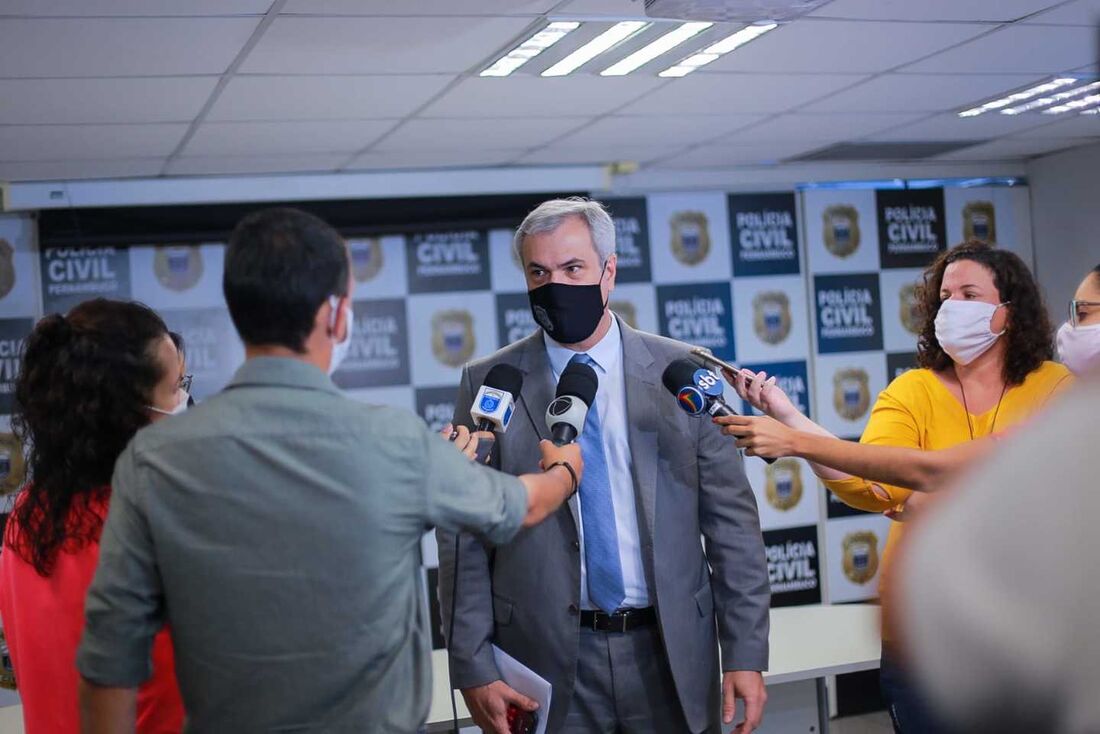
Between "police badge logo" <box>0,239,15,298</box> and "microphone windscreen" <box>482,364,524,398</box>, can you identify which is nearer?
"microphone windscreen" <box>482,364,524,398</box>

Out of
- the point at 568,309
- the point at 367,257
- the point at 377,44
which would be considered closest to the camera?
the point at 568,309

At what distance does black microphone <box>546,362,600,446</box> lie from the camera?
1904mm

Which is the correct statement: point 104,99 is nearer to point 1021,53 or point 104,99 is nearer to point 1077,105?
point 1021,53

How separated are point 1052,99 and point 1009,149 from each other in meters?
1.39

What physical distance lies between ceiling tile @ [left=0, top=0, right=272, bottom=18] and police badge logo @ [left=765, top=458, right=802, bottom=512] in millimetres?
4130

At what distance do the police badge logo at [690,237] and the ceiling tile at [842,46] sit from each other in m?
2.10

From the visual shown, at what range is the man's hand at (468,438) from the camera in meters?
1.92

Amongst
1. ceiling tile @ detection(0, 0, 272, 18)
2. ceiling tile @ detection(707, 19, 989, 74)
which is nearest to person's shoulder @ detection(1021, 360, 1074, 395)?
ceiling tile @ detection(707, 19, 989, 74)

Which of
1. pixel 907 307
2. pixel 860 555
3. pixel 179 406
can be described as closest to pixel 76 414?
pixel 179 406

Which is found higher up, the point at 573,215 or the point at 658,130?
the point at 658,130

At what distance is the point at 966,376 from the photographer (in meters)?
2.50

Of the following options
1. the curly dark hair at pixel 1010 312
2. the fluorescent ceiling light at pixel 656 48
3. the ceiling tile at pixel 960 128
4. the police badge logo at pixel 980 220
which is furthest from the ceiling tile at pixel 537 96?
the police badge logo at pixel 980 220

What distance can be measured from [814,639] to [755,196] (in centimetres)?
343

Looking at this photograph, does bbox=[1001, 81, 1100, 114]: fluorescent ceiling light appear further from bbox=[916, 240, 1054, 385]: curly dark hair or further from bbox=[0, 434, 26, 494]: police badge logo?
bbox=[0, 434, 26, 494]: police badge logo
